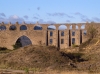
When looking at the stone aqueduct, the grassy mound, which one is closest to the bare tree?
the stone aqueduct

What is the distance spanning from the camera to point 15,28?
7062cm

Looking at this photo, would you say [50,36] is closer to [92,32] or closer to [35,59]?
[92,32]

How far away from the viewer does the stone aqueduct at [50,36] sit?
64312mm

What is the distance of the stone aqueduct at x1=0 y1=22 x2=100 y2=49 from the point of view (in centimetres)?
6431

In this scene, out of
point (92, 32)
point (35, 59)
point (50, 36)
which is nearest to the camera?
point (35, 59)

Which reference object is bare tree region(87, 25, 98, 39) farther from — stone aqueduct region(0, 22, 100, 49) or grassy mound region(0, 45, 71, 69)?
grassy mound region(0, 45, 71, 69)

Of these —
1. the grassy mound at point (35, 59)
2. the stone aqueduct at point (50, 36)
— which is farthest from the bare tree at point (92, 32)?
the grassy mound at point (35, 59)

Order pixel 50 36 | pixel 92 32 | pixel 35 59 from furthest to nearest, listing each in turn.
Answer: pixel 50 36, pixel 92 32, pixel 35 59

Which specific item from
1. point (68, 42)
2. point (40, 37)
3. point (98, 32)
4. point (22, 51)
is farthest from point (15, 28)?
point (22, 51)

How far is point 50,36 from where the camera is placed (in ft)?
217

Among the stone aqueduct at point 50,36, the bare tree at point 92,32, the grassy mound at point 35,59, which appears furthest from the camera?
the stone aqueduct at point 50,36

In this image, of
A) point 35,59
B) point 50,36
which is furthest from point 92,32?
point 35,59

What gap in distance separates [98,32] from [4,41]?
68.8 feet

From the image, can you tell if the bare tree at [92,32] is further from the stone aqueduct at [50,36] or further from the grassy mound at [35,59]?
the grassy mound at [35,59]
